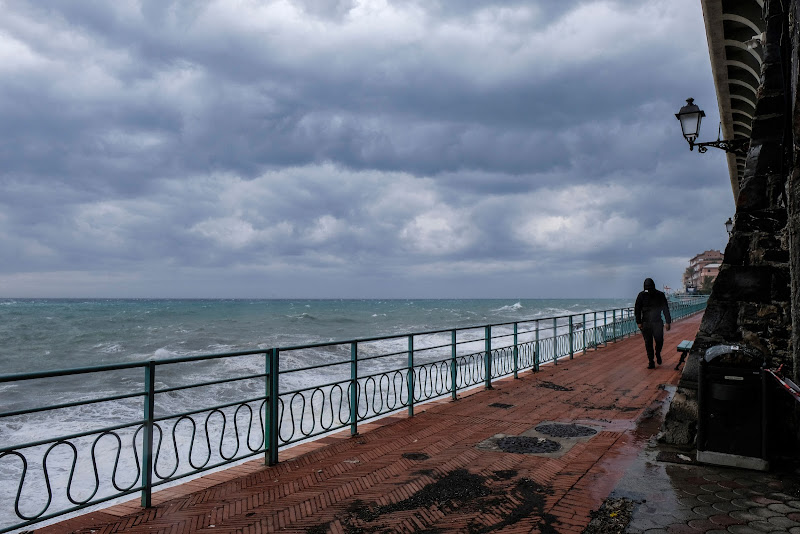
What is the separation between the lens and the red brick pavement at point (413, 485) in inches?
159

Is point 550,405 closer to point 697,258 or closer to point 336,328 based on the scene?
point 336,328

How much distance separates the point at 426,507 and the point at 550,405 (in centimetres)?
461

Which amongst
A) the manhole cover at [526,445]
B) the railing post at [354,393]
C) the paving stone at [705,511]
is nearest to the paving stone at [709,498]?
the paving stone at [705,511]

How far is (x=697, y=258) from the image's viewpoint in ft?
460

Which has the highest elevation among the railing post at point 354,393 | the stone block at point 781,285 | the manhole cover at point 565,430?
the stone block at point 781,285

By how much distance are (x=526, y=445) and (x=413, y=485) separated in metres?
1.84

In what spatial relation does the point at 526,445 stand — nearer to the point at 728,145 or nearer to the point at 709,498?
the point at 709,498

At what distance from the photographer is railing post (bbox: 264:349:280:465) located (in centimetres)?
559

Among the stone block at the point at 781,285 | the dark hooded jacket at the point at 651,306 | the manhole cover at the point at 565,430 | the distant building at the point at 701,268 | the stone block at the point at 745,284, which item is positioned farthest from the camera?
the distant building at the point at 701,268

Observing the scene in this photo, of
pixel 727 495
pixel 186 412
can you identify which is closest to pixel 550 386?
pixel 727 495

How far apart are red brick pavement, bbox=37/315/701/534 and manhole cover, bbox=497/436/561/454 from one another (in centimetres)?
18

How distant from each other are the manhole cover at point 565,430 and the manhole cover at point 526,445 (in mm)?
362

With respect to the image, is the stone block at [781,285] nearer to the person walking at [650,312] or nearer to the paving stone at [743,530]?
the paving stone at [743,530]

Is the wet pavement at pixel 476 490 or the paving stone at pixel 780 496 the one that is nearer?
the wet pavement at pixel 476 490
